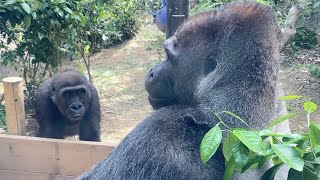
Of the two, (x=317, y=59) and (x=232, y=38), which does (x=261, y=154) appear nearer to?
(x=232, y=38)

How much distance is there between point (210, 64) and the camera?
2.14 meters

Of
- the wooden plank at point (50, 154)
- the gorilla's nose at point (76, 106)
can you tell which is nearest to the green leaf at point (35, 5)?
the gorilla's nose at point (76, 106)

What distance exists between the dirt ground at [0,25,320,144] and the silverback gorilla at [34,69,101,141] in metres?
0.59

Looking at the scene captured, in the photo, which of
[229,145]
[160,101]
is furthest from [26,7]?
[229,145]

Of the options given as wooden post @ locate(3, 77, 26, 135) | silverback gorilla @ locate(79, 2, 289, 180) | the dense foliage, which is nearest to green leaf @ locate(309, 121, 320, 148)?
the dense foliage

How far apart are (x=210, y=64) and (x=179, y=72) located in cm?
18

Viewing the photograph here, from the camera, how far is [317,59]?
7.43 meters

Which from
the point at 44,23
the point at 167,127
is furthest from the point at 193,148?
the point at 44,23

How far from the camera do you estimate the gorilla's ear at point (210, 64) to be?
2.12 metres

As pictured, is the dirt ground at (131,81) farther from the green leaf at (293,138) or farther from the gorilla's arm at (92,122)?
the green leaf at (293,138)

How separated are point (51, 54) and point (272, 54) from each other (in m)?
4.04

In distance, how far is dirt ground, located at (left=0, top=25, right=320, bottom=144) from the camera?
228 inches

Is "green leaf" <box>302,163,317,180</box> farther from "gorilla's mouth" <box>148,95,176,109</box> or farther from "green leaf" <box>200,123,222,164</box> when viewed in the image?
"gorilla's mouth" <box>148,95,176,109</box>

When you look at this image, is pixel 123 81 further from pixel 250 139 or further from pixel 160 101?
pixel 250 139
